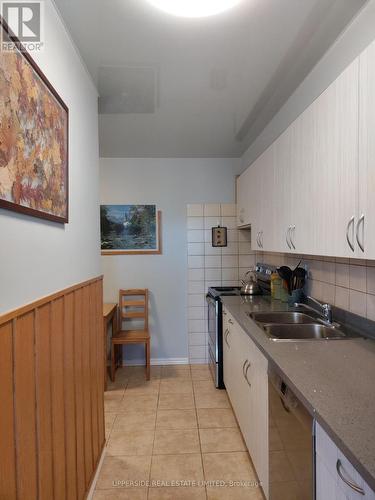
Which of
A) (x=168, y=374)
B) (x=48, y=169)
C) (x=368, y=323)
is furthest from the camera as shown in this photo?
(x=168, y=374)

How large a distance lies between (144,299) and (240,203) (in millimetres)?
1569

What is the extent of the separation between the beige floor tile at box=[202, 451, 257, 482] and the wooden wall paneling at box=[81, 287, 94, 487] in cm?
72

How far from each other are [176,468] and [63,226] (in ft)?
5.45

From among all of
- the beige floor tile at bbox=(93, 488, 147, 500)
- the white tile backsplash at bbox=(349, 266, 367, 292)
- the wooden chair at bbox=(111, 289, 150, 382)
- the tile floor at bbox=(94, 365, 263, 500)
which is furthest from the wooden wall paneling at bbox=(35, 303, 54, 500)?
the wooden chair at bbox=(111, 289, 150, 382)

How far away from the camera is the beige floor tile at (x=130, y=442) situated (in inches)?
79.5

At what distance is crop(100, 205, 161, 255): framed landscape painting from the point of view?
3.48 metres

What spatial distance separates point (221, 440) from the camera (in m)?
2.12

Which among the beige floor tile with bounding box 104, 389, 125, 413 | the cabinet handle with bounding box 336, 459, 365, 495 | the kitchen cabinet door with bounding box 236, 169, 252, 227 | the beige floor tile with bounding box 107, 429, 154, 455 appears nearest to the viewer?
the cabinet handle with bounding box 336, 459, 365, 495

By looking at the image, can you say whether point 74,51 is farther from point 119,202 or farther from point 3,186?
point 119,202

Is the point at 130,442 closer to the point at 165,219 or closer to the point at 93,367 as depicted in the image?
the point at 93,367

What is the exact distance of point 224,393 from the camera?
9.27ft

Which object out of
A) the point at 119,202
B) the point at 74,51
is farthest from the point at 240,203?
the point at 74,51

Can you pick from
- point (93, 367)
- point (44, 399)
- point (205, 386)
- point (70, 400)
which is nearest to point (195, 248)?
point (205, 386)

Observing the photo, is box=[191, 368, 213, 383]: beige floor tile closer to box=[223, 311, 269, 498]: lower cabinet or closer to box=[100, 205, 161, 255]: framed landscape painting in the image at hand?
box=[223, 311, 269, 498]: lower cabinet
